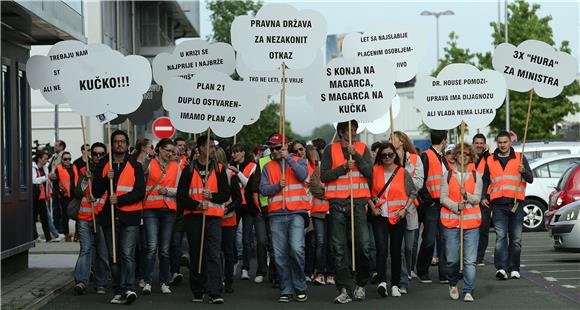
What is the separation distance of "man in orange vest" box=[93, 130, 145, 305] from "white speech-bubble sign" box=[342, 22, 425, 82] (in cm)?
364

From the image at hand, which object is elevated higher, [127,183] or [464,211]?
[127,183]

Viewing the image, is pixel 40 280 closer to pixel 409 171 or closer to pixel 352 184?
pixel 352 184

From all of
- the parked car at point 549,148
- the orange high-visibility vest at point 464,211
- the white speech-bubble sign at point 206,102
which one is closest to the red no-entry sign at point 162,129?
the parked car at point 549,148

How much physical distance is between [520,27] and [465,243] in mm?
42514

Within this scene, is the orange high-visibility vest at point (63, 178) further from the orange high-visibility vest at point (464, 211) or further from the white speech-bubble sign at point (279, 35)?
the orange high-visibility vest at point (464, 211)

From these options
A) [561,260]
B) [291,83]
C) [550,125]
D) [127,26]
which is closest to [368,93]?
[291,83]

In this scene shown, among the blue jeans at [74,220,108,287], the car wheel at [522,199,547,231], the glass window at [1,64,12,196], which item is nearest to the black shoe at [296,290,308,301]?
the blue jeans at [74,220,108,287]

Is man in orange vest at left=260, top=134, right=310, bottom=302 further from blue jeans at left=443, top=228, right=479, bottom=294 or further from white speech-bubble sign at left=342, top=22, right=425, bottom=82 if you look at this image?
white speech-bubble sign at left=342, top=22, right=425, bottom=82

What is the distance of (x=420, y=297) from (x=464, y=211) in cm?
110

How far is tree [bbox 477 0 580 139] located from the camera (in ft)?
174

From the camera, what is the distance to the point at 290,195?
42.2ft

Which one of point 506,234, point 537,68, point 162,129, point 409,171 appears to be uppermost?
point 537,68

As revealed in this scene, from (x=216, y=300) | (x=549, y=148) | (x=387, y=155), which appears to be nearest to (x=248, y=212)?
(x=216, y=300)

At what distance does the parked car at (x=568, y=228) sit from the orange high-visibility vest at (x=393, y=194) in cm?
488
